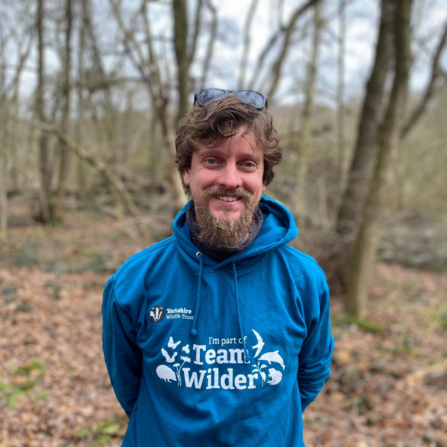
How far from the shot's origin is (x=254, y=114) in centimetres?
153

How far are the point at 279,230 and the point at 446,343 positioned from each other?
Answer: 633 cm

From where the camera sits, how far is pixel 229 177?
1.49 metres

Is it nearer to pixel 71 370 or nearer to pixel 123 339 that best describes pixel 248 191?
pixel 123 339

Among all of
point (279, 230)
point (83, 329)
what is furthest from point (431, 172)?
point (279, 230)

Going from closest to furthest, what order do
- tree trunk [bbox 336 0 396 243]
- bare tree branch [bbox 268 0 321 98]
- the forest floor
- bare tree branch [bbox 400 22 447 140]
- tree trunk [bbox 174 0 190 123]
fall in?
the forest floor → tree trunk [bbox 174 0 190 123] → bare tree branch [bbox 268 0 321 98] → tree trunk [bbox 336 0 396 243] → bare tree branch [bbox 400 22 447 140]

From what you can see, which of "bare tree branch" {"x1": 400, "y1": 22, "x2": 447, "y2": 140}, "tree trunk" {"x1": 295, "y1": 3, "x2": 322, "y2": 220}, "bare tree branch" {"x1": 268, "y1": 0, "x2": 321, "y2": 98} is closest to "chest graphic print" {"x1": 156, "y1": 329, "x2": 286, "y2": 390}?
"bare tree branch" {"x1": 268, "y1": 0, "x2": 321, "y2": 98}

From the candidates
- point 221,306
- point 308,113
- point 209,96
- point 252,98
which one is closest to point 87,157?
point 209,96

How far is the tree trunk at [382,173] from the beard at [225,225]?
5.40 m

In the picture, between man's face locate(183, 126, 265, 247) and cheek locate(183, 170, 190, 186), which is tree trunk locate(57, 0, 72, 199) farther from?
man's face locate(183, 126, 265, 247)

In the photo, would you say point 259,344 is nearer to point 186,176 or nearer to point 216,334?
point 216,334

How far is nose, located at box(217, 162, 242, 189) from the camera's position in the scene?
1492mm

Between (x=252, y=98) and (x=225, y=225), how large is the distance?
0.60 metres

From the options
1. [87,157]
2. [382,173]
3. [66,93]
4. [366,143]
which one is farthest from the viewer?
[66,93]

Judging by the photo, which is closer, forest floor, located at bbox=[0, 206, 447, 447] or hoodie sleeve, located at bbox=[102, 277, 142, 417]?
hoodie sleeve, located at bbox=[102, 277, 142, 417]
